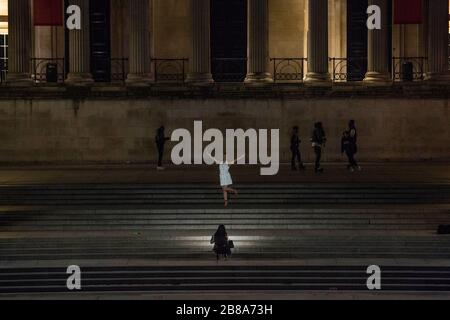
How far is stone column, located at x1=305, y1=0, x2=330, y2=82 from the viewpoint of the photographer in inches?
1667

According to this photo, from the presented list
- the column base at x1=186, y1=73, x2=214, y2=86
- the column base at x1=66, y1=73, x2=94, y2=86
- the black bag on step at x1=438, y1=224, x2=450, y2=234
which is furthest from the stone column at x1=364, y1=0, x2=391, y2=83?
the black bag on step at x1=438, y1=224, x2=450, y2=234

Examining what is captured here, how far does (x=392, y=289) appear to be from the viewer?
24.3 meters

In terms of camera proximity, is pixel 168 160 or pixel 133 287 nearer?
pixel 133 287

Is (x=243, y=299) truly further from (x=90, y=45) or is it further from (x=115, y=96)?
(x=90, y=45)

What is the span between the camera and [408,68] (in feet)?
143

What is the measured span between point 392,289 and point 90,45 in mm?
25345

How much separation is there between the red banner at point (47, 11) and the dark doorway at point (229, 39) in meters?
8.13

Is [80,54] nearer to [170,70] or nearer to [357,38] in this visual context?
[170,70]

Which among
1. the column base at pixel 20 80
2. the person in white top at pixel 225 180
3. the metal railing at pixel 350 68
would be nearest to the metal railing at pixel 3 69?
the column base at pixel 20 80

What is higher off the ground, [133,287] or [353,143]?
[353,143]

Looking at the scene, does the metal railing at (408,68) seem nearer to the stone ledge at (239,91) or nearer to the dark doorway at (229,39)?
the stone ledge at (239,91)

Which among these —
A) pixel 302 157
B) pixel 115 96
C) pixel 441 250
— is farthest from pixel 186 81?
pixel 441 250

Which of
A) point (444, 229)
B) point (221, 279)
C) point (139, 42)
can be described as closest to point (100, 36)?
point (139, 42)
